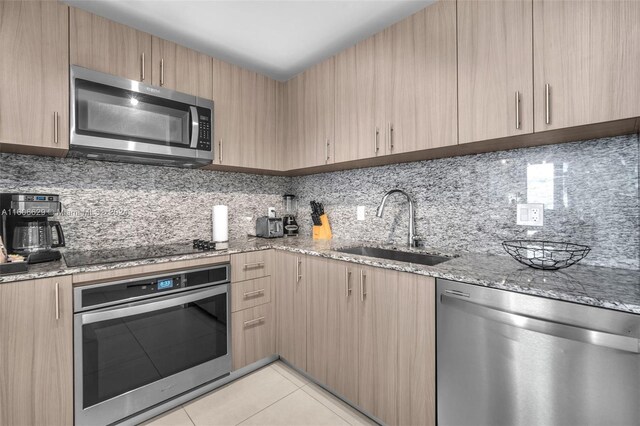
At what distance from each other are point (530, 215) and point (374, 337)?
3.49ft

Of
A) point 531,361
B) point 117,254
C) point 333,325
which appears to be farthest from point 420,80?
point 117,254

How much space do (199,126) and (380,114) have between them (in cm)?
124

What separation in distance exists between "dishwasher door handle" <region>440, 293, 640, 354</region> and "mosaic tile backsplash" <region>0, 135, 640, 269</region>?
633mm

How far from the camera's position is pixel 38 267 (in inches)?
55.7

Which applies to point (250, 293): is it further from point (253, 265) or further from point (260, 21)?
Answer: point (260, 21)

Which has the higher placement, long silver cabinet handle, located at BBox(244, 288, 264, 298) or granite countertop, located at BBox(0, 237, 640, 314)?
granite countertop, located at BBox(0, 237, 640, 314)

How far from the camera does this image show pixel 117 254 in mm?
1794

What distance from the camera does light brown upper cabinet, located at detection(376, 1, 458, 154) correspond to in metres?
1.50

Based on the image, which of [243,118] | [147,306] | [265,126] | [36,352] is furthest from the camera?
[265,126]

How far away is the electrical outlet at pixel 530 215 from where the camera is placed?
1528mm

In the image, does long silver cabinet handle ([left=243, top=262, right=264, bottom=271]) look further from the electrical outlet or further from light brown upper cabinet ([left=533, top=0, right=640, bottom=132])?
light brown upper cabinet ([left=533, top=0, right=640, bottom=132])

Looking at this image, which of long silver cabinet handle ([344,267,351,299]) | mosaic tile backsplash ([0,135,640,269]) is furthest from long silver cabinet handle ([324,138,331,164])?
long silver cabinet handle ([344,267,351,299])

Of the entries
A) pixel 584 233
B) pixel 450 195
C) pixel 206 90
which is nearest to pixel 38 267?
pixel 206 90

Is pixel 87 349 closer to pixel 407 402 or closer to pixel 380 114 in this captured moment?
pixel 407 402
